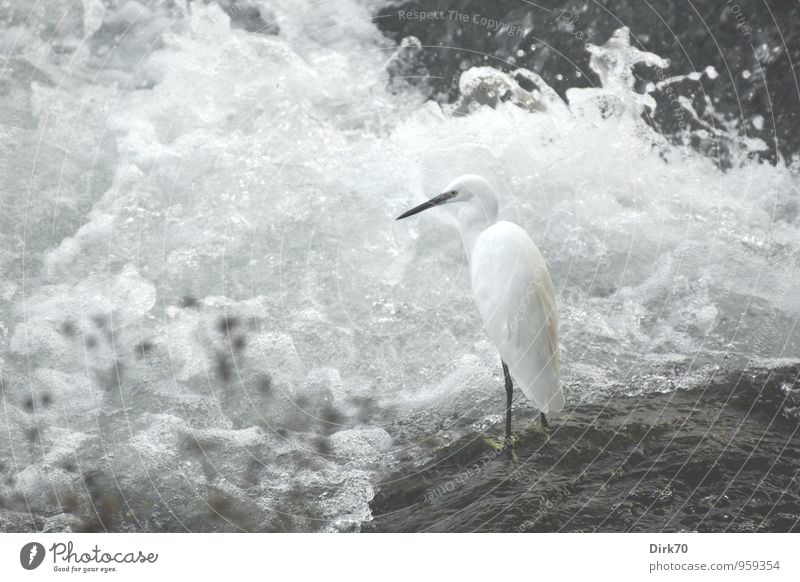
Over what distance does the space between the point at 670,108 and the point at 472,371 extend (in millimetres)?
555

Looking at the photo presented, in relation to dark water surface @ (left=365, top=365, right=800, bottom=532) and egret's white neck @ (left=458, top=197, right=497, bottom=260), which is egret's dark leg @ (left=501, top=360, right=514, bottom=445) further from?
egret's white neck @ (left=458, top=197, right=497, bottom=260)

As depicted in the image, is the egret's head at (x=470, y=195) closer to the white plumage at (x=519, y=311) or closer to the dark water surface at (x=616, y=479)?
the white plumage at (x=519, y=311)

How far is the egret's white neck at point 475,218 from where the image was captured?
42.1 inches

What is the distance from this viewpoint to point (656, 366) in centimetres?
118

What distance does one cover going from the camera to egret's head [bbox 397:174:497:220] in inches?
41.8

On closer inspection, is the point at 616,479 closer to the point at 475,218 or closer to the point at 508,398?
the point at 508,398

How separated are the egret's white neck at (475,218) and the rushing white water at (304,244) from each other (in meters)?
0.11

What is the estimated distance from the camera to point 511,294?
107 centimetres
